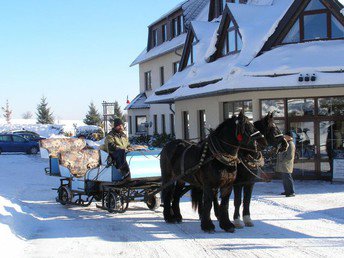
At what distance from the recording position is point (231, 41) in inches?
749

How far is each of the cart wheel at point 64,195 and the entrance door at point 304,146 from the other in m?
7.64

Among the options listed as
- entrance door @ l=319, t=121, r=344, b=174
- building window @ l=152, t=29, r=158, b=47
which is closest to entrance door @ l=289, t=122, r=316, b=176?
entrance door @ l=319, t=121, r=344, b=174

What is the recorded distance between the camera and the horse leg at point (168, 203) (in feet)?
30.6

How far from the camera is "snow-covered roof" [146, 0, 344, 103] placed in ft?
47.3

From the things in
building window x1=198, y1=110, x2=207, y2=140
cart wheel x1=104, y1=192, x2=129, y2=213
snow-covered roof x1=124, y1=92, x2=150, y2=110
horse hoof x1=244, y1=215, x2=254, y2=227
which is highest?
snow-covered roof x1=124, y1=92, x2=150, y2=110

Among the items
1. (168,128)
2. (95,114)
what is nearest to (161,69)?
(168,128)

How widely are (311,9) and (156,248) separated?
38.3 feet

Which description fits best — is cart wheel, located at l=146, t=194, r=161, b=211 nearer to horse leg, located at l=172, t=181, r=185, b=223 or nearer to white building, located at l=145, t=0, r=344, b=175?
horse leg, located at l=172, t=181, r=185, b=223

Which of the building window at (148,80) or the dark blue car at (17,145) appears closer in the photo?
the building window at (148,80)

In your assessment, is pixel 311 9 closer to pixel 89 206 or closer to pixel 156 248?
pixel 89 206

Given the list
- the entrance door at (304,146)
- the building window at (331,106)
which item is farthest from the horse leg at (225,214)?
the building window at (331,106)

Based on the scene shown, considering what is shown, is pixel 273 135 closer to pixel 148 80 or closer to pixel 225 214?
pixel 225 214

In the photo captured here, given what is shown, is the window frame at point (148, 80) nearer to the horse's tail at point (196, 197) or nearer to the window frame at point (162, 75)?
the window frame at point (162, 75)

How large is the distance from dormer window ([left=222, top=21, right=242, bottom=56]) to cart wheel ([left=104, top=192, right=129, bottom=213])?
31.8 feet
